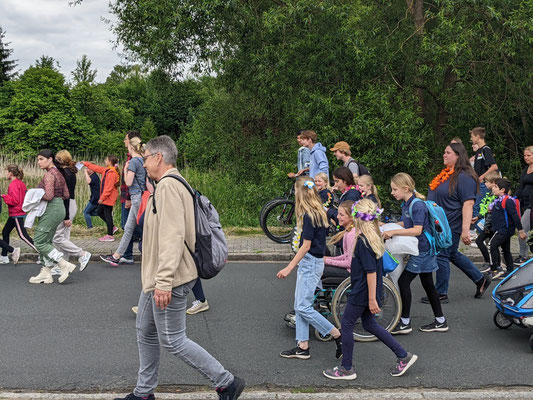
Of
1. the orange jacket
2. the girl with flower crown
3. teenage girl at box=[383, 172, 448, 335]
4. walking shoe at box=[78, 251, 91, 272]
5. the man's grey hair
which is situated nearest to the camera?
the man's grey hair

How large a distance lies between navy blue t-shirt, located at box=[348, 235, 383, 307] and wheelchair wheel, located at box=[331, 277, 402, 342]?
2.73 ft

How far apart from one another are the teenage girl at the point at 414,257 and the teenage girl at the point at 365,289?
1079mm

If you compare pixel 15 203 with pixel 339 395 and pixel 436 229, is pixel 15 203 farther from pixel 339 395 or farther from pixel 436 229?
pixel 339 395

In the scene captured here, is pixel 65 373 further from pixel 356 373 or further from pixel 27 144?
pixel 27 144

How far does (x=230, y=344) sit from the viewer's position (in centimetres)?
601

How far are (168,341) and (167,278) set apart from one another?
19.2 inches

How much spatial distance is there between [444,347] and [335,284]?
1.20m

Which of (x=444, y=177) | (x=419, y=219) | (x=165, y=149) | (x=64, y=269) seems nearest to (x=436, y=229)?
(x=419, y=219)

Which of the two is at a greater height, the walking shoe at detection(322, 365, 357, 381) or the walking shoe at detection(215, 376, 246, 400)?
the walking shoe at detection(215, 376, 246, 400)

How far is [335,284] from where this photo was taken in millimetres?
6242

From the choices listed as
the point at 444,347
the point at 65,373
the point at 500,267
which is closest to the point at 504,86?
the point at 500,267

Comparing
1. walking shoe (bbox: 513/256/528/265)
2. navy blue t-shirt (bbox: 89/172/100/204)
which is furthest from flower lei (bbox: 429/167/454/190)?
navy blue t-shirt (bbox: 89/172/100/204)

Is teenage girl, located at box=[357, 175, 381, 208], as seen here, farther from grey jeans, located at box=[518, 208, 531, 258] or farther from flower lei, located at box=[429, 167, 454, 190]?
grey jeans, located at box=[518, 208, 531, 258]

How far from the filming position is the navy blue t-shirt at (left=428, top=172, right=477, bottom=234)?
7113mm
